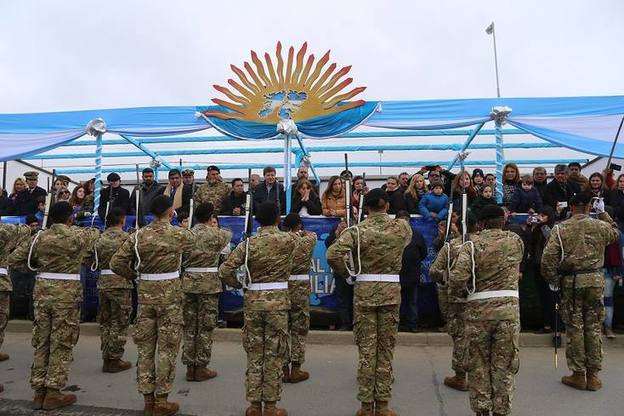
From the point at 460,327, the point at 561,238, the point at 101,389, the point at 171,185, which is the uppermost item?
the point at 171,185

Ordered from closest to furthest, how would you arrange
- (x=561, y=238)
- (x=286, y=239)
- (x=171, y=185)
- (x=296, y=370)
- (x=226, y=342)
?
(x=286, y=239) < (x=561, y=238) < (x=296, y=370) < (x=226, y=342) < (x=171, y=185)

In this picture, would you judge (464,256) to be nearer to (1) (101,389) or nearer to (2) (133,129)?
(1) (101,389)

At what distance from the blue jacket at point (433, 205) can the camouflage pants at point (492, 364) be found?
9.51ft

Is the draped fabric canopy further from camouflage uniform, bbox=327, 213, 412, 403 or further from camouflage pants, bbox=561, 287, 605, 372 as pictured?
camouflage uniform, bbox=327, 213, 412, 403

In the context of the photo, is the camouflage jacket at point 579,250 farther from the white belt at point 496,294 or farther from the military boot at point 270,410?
the military boot at point 270,410

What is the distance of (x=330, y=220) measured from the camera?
684 centimetres

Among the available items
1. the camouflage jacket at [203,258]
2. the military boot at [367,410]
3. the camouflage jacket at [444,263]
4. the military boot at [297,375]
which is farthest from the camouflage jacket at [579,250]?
the camouflage jacket at [203,258]

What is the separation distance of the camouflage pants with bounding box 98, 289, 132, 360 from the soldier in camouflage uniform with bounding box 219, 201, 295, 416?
2.02m

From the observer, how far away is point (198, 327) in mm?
5301

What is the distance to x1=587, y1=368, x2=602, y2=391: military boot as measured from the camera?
4.70 metres

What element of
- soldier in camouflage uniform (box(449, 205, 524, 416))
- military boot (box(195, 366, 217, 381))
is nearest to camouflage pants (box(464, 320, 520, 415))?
soldier in camouflage uniform (box(449, 205, 524, 416))

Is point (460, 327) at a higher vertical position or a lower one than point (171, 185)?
lower

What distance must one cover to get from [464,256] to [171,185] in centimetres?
541

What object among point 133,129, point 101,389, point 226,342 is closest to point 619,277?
point 226,342
